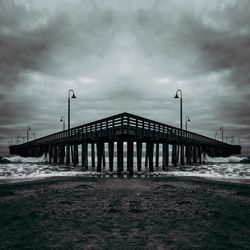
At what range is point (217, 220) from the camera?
22.4ft

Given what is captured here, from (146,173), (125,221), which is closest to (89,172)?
(146,173)

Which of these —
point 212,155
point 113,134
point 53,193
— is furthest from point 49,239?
point 212,155

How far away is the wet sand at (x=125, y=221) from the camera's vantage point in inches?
205

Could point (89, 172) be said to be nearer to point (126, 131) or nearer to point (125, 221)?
point (126, 131)

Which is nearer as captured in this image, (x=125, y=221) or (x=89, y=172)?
(x=125, y=221)

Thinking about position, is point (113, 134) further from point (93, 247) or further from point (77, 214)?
point (93, 247)

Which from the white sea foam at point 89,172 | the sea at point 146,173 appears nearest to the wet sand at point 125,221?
the sea at point 146,173

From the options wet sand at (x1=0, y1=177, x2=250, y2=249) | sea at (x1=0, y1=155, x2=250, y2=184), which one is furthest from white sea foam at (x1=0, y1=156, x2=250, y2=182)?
wet sand at (x1=0, y1=177, x2=250, y2=249)

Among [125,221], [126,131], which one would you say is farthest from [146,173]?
[125,221]

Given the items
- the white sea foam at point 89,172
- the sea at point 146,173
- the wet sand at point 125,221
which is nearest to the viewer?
the wet sand at point 125,221

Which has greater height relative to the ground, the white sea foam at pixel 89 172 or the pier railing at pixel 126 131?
the pier railing at pixel 126 131

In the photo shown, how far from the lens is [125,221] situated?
6.59 meters

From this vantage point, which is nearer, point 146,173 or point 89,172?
point 146,173

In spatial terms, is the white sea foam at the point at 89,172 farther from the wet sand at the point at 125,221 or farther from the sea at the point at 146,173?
the wet sand at the point at 125,221
